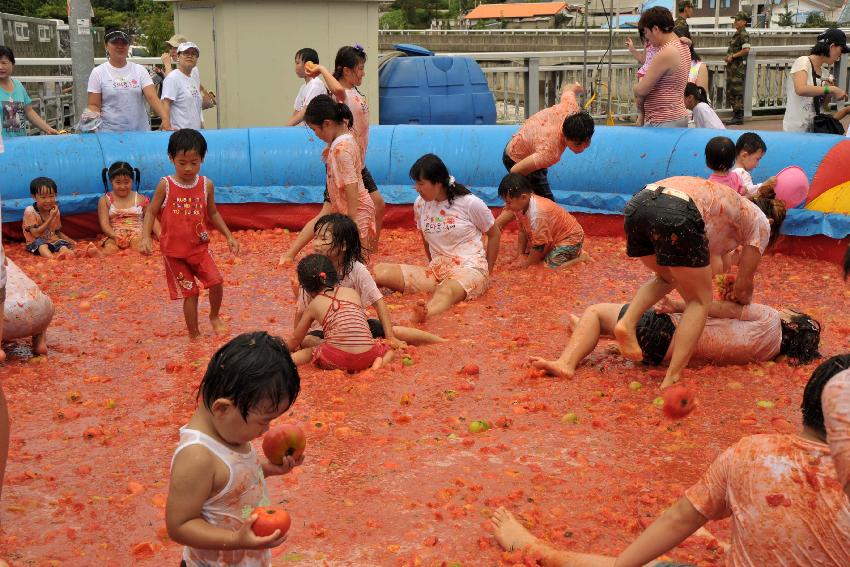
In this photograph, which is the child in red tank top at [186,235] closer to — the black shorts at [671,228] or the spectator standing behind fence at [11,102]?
the black shorts at [671,228]

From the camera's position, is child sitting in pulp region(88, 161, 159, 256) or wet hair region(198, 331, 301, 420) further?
child sitting in pulp region(88, 161, 159, 256)

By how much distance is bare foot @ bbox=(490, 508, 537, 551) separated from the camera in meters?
4.12

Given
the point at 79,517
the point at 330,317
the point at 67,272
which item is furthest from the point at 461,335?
the point at 67,272

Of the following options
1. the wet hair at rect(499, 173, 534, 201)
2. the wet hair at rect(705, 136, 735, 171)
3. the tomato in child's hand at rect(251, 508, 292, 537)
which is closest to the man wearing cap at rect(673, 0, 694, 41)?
the wet hair at rect(705, 136, 735, 171)

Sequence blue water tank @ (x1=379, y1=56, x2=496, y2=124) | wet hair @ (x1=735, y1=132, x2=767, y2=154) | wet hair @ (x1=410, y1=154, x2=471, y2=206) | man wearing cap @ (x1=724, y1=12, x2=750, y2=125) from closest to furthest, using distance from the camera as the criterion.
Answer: wet hair @ (x1=410, y1=154, x2=471, y2=206), wet hair @ (x1=735, y1=132, x2=767, y2=154), blue water tank @ (x1=379, y1=56, x2=496, y2=124), man wearing cap @ (x1=724, y1=12, x2=750, y2=125)

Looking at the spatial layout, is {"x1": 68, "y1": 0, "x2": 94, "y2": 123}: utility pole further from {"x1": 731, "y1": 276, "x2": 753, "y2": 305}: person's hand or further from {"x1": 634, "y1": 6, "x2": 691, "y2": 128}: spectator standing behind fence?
{"x1": 731, "y1": 276, "x2": 753, "y2": 305}: person's hand

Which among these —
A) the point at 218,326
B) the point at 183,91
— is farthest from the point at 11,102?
the point at 218,326

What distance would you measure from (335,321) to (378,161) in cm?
520

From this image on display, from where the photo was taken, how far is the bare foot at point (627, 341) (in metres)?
6.09

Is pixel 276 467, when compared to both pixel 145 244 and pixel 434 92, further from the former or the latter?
pixel 434 92

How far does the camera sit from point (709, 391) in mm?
6008

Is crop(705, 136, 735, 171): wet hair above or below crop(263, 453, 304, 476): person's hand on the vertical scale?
above

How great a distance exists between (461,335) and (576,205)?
13.0ft

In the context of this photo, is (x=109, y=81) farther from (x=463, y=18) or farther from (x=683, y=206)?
(x=463, y=18)
